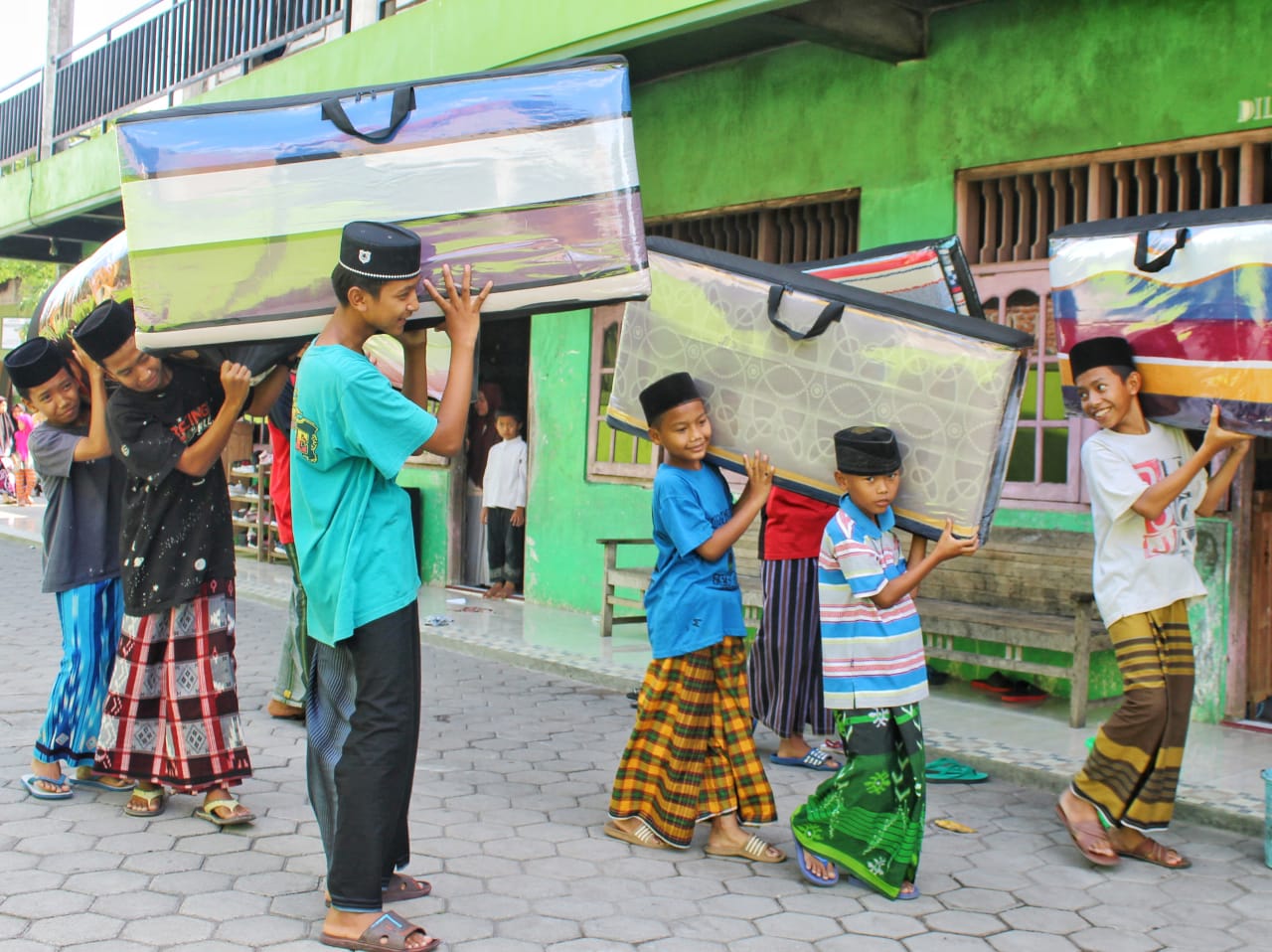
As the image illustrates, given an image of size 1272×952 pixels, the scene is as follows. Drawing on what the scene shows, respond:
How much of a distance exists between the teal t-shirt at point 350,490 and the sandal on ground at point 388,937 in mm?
708

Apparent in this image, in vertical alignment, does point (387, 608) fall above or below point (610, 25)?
below

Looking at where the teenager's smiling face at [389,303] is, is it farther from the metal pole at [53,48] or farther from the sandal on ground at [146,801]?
the metal pole at [53,48]

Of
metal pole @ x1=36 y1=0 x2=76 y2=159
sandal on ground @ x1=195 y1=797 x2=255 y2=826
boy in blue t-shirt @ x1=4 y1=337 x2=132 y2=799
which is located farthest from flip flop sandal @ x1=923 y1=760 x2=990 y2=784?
metal pole @ x1=36 y1=0 x2=76 y2=159

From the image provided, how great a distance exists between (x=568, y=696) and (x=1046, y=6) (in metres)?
4.32

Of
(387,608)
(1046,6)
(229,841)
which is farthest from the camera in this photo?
(1046,6)

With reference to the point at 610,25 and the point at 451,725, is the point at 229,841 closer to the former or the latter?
the point at 451,725

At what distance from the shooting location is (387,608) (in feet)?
10.7

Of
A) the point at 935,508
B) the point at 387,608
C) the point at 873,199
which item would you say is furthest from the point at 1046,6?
the point at 387,608

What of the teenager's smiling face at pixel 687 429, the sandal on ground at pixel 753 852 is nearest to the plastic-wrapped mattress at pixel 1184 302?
the teenager's smiling face at pixel 687 429

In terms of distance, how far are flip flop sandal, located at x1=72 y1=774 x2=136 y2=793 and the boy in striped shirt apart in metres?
2.47

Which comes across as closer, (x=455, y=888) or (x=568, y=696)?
(x=455, y=888)

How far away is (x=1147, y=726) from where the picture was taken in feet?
13.3

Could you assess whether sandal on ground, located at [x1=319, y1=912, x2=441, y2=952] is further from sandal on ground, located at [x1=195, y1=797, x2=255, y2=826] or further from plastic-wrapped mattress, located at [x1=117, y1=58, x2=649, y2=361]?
plastic-wrapped mattress, located at [x1=117, y1=58, x2=649, y2=361]

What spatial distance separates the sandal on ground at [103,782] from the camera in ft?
15.4
